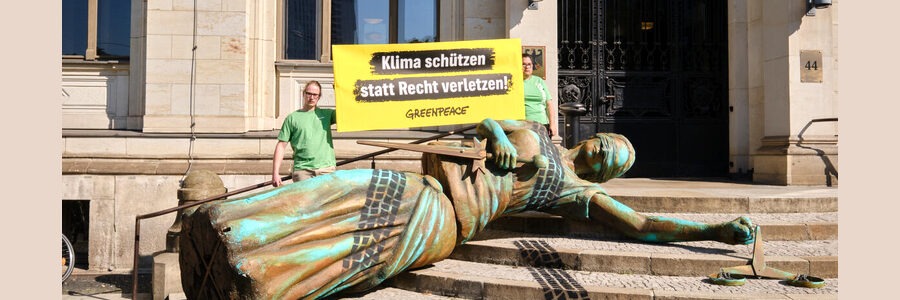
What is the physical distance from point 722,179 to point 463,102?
6118 mm

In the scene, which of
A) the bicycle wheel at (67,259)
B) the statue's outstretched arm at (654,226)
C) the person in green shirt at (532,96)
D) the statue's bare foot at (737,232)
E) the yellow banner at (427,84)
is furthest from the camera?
the bicycle wheel at (67,259)

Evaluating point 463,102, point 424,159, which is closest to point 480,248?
point 424,159

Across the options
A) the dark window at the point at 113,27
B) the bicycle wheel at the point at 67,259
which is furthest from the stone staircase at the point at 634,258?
the dark window at the point at 113,27

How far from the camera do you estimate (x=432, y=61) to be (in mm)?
6637

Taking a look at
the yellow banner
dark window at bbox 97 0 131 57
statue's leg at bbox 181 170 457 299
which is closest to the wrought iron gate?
the yellow banner

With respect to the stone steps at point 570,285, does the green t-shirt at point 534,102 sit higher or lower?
higher

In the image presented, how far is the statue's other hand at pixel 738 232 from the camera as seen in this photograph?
5.41 metres

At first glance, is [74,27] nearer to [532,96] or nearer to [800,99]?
[532,96]

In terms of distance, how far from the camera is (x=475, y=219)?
5.57m

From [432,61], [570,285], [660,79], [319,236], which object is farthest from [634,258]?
[660,79]

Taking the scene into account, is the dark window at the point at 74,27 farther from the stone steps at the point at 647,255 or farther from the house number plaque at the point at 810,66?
the house number plaque at the point at 810,66

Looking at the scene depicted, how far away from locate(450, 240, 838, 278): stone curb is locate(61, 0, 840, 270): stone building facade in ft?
14.1

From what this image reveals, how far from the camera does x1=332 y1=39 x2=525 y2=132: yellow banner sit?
21.2ft

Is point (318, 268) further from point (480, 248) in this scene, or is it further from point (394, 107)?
point (394, 107)
